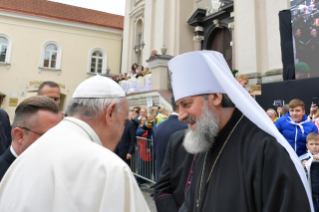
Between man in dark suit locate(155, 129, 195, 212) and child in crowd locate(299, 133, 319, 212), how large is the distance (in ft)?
8.30

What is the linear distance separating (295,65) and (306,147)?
3.92m

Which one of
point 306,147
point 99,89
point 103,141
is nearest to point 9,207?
point 103,141

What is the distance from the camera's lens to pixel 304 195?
4.45ft

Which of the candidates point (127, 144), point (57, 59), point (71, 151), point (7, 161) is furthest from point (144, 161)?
point (57, 59)

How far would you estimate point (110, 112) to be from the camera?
1.47 metres

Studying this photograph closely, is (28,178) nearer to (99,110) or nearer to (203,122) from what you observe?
(99,110)

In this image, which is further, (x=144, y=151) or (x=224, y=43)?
(x=224, y=43)

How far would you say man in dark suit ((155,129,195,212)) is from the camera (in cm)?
234

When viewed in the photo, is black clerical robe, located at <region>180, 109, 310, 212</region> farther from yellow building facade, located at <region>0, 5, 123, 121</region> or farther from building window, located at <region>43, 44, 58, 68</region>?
building window, located at <region>43, 44, 58, 68</region>

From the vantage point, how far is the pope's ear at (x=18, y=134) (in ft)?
6.53

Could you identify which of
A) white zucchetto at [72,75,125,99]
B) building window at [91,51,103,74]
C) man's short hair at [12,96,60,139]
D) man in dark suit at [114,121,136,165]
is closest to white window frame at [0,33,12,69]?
→ building window at [91,51,103,74]

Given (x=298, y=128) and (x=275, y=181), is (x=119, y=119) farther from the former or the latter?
(x=298, y=128)

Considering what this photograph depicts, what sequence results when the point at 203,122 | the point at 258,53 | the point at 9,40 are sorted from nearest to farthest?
→ the point at 203,122
the point at 258,53
the point at 9,40

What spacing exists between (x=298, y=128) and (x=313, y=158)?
59 centimetres
